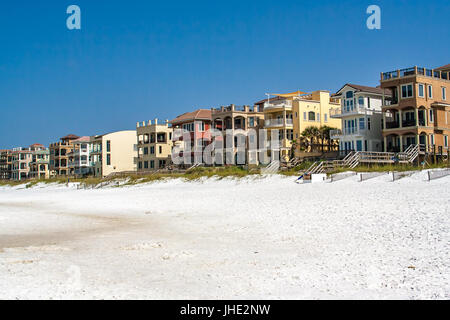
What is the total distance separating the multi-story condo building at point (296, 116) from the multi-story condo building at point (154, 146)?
59.4 feet

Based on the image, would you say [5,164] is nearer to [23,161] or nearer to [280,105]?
[23,161]

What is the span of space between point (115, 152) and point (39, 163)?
4406cm

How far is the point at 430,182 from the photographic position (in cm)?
2244

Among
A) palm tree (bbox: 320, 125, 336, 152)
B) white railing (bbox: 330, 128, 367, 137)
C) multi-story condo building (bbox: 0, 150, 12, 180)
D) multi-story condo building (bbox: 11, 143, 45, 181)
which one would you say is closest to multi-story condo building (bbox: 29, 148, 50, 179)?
multi-story condo building (bbox: 11, 143, 45, 181)

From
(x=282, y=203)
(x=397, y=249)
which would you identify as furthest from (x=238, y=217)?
(x=397, y=249)

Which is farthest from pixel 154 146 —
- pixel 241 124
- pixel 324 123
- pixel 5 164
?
pixel 5 164

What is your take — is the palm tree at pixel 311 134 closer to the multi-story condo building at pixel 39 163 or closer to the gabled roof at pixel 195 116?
the gabled roof at pixel 195 116

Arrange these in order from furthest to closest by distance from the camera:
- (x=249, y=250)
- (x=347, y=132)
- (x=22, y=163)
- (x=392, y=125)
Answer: (x=22, y=163) → (x=347, y=132) → (x=392, y=125) → (x=249, y=250)

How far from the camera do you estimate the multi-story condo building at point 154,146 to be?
65125 mm

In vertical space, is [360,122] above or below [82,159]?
above

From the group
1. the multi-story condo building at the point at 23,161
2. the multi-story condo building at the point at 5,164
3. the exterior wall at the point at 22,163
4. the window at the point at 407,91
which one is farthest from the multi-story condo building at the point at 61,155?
the window at the point at 407,91

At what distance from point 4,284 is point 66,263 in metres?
1.96

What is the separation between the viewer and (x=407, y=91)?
134 ft

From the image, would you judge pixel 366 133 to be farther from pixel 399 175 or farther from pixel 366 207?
pixel 366 207
